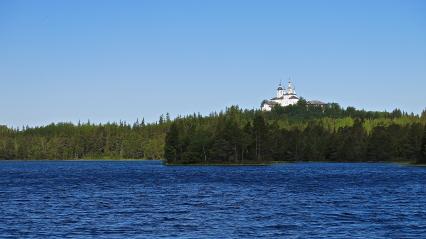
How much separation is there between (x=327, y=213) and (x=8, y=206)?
33182mm

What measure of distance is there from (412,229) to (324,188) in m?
50.2

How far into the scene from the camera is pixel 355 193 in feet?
316

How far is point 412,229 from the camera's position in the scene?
2253 inches

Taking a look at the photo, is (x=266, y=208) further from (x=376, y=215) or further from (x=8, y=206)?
(x=8, y=206)

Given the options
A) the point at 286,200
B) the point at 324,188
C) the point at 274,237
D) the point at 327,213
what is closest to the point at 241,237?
the point at 274,237

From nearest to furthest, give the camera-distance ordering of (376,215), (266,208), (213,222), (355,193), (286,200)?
(213,222) < (376,215) < (266,208) < (286,200) < (355,193)

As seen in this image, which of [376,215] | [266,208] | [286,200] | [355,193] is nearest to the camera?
[376,215]

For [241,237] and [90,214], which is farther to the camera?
[90,214]

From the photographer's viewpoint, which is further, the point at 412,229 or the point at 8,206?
the point at 8,206

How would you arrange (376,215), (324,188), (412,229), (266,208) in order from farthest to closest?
(324,188), (266,208), (376,215), (412,229)

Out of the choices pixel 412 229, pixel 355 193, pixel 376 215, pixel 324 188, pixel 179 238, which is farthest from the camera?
pixel 324 188

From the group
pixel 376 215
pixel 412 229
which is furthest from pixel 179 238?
pixel 376 215

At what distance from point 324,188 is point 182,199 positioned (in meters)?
27.5

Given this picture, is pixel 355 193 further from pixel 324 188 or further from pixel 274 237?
pixel 274 237
